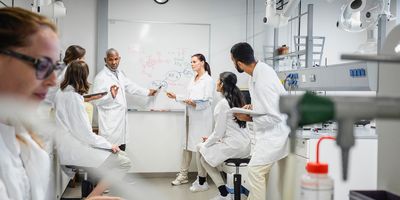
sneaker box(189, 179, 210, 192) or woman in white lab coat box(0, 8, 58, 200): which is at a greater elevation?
woman in white lab coat box(0, 8, 58, 200)

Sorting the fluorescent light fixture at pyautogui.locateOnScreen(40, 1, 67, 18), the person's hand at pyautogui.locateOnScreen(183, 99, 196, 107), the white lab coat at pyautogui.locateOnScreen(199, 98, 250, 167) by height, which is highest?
the fluorescent light fixture at pyautogui.locateOnScreen(40, 1, 67, 18)

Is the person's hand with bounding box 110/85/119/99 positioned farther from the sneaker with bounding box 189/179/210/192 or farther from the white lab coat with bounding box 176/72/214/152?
the sneaker with bounding box 189/179/210/192

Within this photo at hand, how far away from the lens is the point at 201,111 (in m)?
4.25

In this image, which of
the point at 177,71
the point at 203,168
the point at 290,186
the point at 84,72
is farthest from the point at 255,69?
the point at 177,71

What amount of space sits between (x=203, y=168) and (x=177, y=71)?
1.24 metres

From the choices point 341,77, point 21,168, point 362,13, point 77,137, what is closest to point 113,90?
point 77,137

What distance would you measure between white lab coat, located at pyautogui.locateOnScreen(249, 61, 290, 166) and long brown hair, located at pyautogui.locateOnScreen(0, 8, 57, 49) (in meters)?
2.04

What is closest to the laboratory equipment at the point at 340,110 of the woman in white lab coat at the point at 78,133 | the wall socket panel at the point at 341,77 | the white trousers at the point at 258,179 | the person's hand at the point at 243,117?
the wall socket panel at the point at 341,77

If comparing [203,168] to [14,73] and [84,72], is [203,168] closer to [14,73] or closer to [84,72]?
[84,72]

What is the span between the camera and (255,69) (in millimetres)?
2756

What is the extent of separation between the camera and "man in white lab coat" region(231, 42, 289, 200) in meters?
2.67

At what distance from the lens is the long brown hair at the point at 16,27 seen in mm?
753

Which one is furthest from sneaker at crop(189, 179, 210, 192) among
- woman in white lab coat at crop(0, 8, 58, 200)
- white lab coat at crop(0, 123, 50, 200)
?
woman in white lab coat at crop(0, 8, 58, 200)

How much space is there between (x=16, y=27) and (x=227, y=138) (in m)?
2.81
